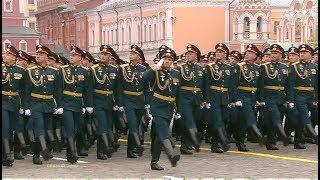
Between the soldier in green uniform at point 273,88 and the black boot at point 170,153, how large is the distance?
3.39 metres

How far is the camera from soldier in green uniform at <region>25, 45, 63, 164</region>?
14.8 meters

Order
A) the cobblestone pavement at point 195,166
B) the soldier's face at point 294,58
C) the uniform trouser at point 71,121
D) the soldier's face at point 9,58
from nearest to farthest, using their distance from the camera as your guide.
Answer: the cobblestone pavement at point 195,166
the uniform trouser at point 71,121
the soldier's face at point 9,58
the soldier's face at point 294,58

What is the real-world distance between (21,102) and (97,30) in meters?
88.9

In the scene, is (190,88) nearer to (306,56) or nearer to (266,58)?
(266,58)

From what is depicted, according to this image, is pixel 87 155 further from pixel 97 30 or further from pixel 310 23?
pixel 97 30

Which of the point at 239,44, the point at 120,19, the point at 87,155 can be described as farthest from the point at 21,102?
the point at 120,19

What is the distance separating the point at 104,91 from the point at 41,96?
1233mm

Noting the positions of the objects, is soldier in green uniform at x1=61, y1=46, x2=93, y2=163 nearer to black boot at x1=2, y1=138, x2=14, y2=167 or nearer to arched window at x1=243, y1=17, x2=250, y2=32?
black boot at x1=2, y1=138, x2=14, y2=167

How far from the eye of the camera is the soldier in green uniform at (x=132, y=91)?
51.3ft

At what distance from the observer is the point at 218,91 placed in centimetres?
1652

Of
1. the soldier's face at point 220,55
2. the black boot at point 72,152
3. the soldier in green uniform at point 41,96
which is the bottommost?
the black boot at point 72,152

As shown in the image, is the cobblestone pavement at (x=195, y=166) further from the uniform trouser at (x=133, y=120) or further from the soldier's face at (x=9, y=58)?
the soldier's face at (x=9, y=58)

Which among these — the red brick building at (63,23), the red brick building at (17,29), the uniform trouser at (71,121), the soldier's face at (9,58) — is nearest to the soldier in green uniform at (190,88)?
the uniform trouser at (71,121)

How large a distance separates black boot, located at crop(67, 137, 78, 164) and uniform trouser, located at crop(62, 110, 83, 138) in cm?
9
